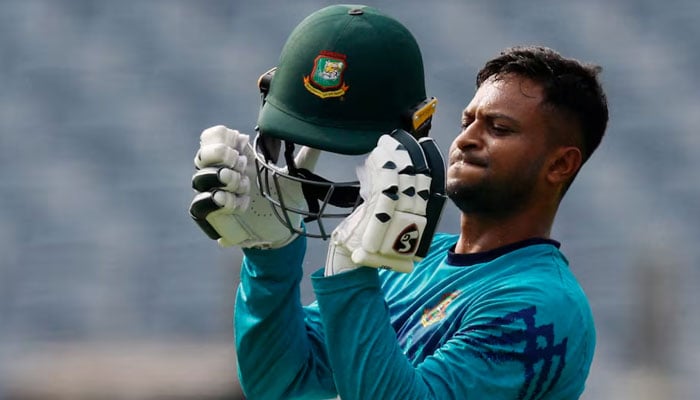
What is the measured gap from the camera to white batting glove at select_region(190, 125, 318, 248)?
3195mm

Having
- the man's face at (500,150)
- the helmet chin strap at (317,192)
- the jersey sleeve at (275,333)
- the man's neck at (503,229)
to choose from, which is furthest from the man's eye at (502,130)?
the jersey sleeve at (275,333)

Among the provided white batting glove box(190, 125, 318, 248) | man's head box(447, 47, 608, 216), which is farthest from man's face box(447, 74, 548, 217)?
white batting glove box(190, 125, 318, 248)

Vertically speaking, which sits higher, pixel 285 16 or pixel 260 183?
pixel 285 16

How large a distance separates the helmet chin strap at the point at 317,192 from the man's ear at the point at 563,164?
18.0 inches

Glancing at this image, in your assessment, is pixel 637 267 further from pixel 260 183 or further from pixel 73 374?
pixel 260 183

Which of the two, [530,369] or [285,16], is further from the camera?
[285,16]

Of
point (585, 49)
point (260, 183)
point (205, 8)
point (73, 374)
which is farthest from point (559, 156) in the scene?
point (205, 8)

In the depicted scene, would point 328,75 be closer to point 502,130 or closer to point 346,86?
point 346,86

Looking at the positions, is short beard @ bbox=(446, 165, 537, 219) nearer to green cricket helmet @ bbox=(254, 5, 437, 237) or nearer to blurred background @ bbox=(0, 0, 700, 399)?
green cricket helmet @ bbox=(254, 5, 437, 237)

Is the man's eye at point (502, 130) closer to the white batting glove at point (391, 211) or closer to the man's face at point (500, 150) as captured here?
the man's face at point (500, 150)

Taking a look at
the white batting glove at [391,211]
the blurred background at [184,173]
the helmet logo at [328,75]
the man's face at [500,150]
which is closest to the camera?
the white batting glove at [391,211]

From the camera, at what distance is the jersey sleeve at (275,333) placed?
11.3 feet

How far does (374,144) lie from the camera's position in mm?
3174

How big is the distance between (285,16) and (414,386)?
4.76 meters
